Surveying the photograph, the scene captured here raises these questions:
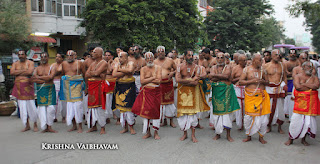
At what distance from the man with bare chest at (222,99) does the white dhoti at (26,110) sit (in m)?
4.57

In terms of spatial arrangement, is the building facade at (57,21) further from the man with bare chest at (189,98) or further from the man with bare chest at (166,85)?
the man with bare chest at (189,98)

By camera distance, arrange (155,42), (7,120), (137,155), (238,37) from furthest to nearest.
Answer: (238,37) < (155,42) < (7,120) < (137,155)

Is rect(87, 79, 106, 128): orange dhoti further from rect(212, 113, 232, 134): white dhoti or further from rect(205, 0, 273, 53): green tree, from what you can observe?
rect(205, 0, 273, 53): green tree

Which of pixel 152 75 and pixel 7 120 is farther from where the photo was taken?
pixel 7 120

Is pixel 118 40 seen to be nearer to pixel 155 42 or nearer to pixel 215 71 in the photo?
pixel 155 42

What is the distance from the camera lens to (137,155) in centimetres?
545


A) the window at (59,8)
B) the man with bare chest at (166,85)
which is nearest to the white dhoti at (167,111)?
the man with bare chest at (166,85)

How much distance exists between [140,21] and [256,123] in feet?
36.6

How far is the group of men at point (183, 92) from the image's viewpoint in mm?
6094

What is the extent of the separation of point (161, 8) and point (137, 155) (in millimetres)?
13113

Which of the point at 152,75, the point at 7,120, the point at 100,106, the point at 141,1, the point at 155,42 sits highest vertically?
the point at 141,1

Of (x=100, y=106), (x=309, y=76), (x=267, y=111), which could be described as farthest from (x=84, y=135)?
(x=309, y=76)

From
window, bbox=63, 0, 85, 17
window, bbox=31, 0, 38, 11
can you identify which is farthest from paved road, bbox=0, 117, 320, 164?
window, bbox=63, 0, 85, 17

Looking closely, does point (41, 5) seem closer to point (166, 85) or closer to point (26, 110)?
point (26, 110)
